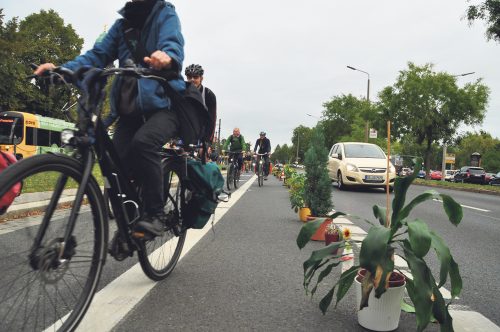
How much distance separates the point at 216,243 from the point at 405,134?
3839cm

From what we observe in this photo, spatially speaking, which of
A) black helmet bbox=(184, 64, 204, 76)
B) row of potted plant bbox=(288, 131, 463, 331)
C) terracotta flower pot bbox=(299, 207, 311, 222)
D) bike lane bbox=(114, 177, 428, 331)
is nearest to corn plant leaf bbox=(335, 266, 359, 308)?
row of potted plant bbox=(288, 131, 463, 331)

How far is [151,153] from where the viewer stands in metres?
2.85

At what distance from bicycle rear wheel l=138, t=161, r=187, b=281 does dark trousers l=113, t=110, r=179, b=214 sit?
1.16 ft

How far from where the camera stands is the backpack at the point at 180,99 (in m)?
2.93

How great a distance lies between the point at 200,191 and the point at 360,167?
1246cm

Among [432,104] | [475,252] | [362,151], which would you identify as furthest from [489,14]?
[432,104]

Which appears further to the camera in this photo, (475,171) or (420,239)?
(475,171)

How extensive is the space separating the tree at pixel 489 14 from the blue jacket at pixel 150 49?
18528 mm

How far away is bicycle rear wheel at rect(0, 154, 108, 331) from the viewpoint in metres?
1.97

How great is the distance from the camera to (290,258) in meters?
4.46

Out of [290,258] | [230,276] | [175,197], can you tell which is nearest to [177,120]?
[175,197]

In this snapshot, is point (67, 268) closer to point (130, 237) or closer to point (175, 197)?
point (130, 237)

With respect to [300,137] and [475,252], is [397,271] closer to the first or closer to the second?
[475,252]

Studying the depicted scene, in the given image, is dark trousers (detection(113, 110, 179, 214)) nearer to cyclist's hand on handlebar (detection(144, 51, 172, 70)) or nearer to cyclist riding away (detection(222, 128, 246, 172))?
cyclist's hand on handlebar (detection(144, 51, 172, 70))
